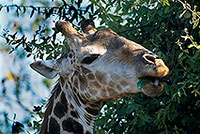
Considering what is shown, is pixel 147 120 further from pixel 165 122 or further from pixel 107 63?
pixel 107 63

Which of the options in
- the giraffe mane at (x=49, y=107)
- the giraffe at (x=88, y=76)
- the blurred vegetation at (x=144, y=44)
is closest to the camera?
the giraffe at (x=88, y=76)


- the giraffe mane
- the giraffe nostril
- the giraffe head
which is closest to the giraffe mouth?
the giraffe head

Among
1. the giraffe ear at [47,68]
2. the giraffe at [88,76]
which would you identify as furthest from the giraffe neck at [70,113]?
the giraffe ear at [47,68]

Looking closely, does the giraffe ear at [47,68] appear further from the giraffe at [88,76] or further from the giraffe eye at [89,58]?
the giraffe eye at [89,58]

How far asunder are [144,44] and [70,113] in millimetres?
1812

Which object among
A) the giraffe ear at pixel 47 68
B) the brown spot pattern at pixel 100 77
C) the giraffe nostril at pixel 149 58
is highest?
Answer: the giraffe nostril at pixel 149 58

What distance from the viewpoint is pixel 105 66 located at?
365 centimetres

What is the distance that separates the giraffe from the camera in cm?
354

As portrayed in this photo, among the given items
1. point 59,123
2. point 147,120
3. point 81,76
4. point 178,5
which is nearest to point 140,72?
point 81,76

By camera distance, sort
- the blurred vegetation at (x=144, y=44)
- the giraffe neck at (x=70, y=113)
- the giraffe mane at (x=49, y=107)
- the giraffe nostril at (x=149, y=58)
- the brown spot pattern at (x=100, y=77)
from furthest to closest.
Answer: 1. the blurred vegetation at (x=144, y=44)
2. the giraffe mane at (x=49, y=107)
3. the giraffe neck at (x=70, y=113)
4. the brown spot pattern at (x=100, y=77)
5. the giraffe nostril at (x=149, y=58)

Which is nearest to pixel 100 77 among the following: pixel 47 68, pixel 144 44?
pixel 47 68

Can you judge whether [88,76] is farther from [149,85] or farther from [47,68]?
[149,85]

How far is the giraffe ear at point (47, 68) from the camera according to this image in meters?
3.99

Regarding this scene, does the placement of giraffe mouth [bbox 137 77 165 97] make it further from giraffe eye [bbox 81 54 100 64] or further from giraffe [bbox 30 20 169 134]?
giraffe eye [bbox 81 54 100 64]
